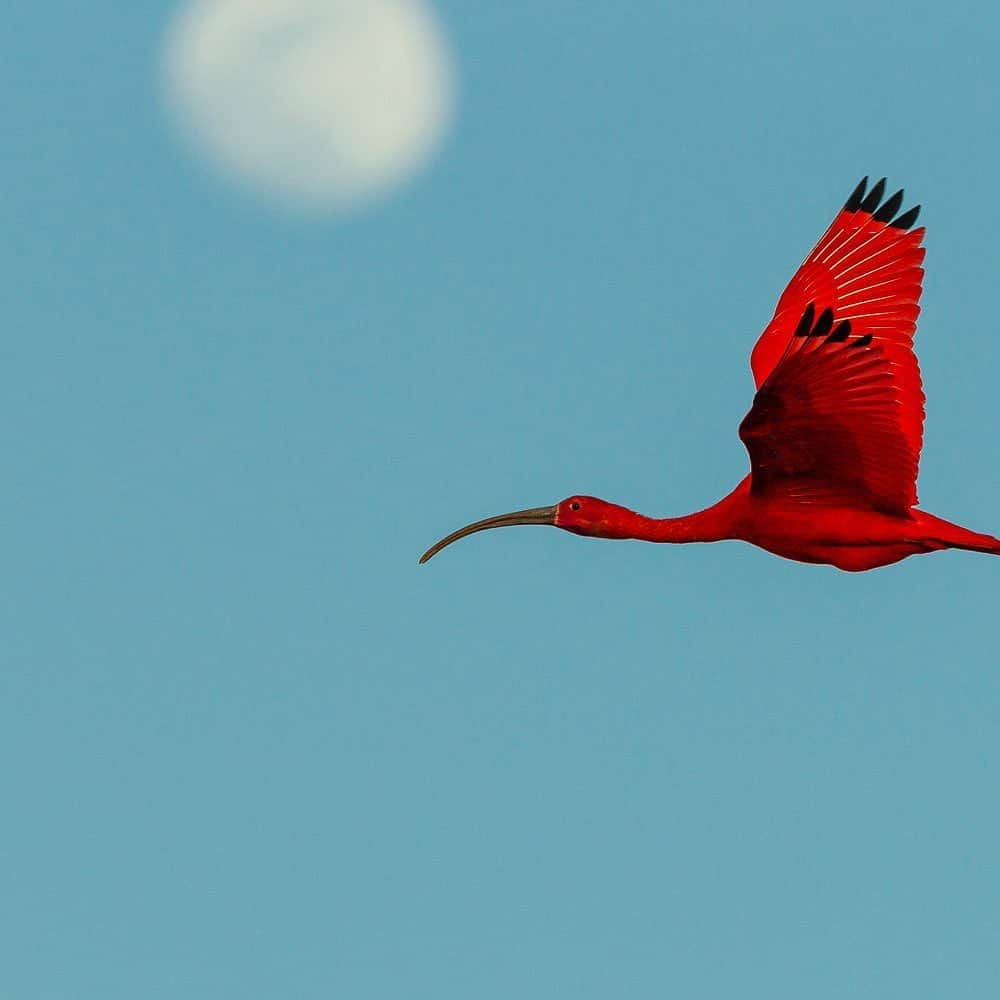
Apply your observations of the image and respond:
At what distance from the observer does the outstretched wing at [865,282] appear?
18.6 m

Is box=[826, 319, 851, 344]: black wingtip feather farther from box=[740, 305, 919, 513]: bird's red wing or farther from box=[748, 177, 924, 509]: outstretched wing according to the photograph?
box=[748, 177, 924, 509]: outstretched wing

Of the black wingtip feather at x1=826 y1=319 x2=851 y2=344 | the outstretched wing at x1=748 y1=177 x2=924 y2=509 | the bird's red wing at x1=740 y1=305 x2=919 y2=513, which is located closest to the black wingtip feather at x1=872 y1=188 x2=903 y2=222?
the outstretched wing at x1=748 y1=177 x2=924 y2=509

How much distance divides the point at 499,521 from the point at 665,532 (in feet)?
5.44

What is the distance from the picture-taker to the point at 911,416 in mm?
17156

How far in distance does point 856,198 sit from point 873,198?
0.18 m

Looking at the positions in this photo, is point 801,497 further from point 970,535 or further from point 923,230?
point 923,230

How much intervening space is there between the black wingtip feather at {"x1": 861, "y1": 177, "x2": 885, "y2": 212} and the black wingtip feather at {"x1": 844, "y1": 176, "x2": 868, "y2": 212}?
0.06 meters

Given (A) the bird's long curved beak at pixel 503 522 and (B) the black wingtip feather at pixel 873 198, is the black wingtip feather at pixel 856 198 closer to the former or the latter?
(B) the black wingtip feather at pixel 873 198

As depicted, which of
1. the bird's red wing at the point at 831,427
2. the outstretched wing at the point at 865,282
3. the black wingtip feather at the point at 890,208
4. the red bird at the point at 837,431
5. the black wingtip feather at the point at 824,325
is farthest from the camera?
the black wingtip feather at the point at 890,208

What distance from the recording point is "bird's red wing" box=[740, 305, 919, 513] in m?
15.2

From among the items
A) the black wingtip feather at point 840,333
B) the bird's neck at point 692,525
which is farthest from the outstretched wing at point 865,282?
the black wingtip feather at point 840,333

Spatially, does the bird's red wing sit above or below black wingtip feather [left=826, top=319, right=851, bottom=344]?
below

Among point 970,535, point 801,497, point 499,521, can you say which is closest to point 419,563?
point 499,521

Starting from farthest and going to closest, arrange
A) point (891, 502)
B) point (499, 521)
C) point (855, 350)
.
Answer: point (499, 521) → point (891, 502) → point (855, 350)
